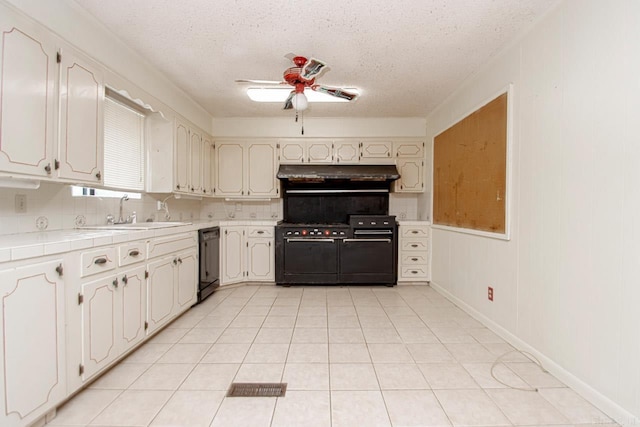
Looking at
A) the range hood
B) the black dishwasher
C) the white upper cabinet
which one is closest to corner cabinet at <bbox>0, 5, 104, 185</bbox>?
the black dishwasher

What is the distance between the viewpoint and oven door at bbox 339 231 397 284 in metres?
4.24

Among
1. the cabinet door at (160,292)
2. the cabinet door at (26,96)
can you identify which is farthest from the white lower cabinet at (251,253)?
the cabinet door at (26,96)

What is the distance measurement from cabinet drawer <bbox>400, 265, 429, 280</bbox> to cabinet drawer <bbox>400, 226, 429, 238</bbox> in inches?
18.0

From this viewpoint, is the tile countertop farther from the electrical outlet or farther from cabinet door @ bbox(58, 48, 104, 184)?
cabinet door @ bbox(58, 48, 104, 184)

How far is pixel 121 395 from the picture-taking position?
1.77 m

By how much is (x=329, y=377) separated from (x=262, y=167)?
3300 mm

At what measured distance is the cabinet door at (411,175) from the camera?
459cm

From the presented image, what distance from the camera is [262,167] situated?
4.59 m

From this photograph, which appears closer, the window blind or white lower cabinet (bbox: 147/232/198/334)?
white lower cabinet (bbox: 147/232/198/334)

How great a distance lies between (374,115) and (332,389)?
3.68m

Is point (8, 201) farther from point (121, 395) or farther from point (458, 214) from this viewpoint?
point (458, 214)

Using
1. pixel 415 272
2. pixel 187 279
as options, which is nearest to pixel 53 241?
pixel 187 279

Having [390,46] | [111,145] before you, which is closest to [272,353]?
[111,145]

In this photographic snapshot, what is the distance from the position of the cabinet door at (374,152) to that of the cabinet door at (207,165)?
7.40 ft
